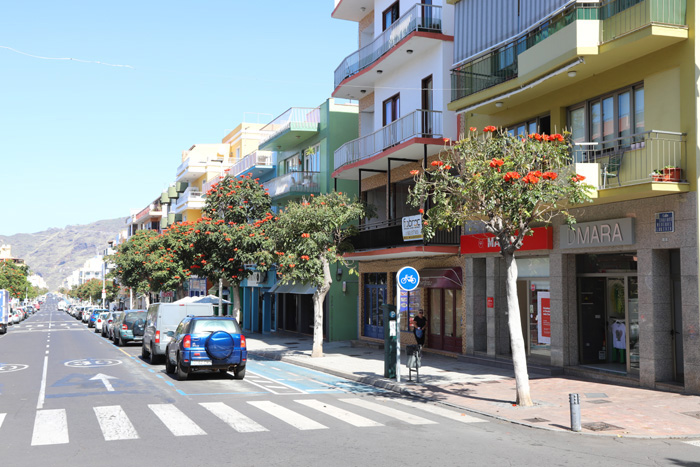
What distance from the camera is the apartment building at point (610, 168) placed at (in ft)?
46.7

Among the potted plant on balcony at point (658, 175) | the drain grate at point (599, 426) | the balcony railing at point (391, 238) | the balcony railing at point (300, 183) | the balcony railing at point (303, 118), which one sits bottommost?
the drain grate at point (599, 426)

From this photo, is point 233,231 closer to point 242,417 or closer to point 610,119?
point 610,119

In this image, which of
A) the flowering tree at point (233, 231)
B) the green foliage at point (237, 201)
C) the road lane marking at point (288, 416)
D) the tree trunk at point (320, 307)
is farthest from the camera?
the green foliage at point (237, 201)

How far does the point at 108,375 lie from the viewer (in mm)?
18219

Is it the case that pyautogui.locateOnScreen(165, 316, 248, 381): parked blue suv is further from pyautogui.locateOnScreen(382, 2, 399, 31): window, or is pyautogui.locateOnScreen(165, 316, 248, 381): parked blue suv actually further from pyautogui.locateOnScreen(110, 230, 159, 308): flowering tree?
pyautogui.locateOnScreen(110, 230, 159, 308): flowering tree

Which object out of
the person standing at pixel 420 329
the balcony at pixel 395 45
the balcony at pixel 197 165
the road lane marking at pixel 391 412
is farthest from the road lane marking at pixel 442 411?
the balcony at pixel 197 165

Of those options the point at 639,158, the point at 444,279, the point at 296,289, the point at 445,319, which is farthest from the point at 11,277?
the point at 639,158

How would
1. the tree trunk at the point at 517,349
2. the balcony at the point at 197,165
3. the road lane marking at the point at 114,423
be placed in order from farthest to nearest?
1. the balcony at the point at 197,165
2. the tree trunk at the point at 517,349
3. the road lane marking at the point at 114,423

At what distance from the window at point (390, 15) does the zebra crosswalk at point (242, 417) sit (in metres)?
17.6

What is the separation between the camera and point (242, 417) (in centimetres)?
1161

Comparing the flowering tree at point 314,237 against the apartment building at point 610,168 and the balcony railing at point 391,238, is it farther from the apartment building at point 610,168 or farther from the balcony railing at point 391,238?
the apartment building at point 610,168

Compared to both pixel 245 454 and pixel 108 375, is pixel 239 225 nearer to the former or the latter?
pixel 108 375

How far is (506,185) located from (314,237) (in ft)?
36.1

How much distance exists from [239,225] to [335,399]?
1683 cm
